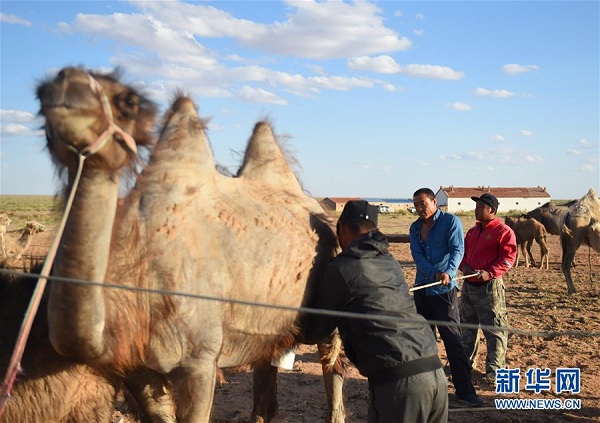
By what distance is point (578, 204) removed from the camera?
1633cm

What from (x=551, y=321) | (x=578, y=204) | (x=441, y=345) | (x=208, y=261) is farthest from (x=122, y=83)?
(x=578, y=204)

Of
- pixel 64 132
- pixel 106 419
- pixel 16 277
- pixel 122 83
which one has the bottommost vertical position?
pixel 106 419

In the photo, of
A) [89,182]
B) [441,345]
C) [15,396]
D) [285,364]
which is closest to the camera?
[89,182]

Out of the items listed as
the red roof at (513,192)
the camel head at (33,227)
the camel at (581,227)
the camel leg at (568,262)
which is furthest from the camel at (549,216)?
the red roof at (513,192)

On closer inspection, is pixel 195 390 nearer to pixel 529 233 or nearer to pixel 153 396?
pixel 153 396

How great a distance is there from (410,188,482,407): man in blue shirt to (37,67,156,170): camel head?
415 centimetres

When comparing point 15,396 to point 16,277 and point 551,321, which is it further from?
point 551,321

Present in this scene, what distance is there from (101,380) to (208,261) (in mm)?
997

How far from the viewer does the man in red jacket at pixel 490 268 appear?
7.24 metres

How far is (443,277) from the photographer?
248 inches

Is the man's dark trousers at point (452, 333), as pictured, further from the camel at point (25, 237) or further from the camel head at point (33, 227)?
the camel head at point (33, 227)

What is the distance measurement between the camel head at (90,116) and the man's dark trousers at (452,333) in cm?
443

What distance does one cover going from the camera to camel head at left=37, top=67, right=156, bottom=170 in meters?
2.67

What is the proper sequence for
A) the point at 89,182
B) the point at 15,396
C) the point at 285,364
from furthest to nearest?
the point at 285,364, the point at 15,396, the point at 89,182
